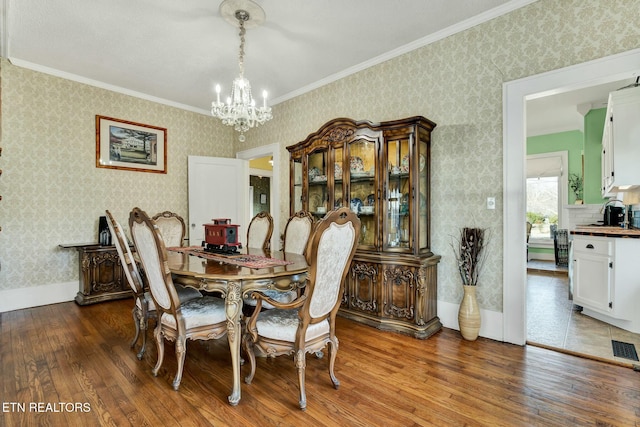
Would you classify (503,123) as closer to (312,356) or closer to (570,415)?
(570,415)

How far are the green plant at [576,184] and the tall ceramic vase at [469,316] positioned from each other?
5.48 meters

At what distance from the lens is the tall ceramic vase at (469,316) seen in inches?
108

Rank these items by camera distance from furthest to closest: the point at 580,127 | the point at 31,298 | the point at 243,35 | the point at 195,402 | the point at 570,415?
the point at 580,127 < the point at 31,298 < the point at 243,35 < the point at 195,402 < the point at 570,415

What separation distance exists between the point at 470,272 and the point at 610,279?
145cm

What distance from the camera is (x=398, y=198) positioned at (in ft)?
10.3

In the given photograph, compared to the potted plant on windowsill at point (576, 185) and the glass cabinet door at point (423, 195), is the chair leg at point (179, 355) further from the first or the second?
the potted plant on windowsill at point (576, 185)

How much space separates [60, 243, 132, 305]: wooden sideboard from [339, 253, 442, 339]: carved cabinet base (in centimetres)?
306

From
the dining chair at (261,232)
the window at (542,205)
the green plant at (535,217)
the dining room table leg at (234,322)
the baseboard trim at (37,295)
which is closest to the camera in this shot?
the dining room table leg at (234,322)

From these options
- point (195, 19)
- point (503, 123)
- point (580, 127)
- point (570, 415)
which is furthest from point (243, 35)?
point (580, 127)

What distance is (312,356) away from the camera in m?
2.44

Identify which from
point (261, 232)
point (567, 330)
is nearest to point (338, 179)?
point (261, 232)

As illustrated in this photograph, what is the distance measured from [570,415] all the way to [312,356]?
1596mm

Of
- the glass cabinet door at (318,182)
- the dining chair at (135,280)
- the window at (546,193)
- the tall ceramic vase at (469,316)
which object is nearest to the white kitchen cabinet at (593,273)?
the tall ceramic vase at (469,316)

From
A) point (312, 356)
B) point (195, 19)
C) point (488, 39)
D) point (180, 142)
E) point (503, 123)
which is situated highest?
point (195, 19)
